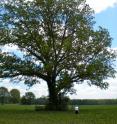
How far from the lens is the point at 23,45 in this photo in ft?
192

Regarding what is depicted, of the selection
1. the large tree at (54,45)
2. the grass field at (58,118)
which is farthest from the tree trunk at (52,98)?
the grass field at (58,118)

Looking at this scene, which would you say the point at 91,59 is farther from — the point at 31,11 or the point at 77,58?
the point at 31,11

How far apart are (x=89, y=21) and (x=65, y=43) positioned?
Answer: 5.84 meters

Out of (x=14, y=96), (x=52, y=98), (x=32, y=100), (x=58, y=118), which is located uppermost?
(x=14, y=96)

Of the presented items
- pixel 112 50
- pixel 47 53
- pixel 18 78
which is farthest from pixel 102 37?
pixel 18 78

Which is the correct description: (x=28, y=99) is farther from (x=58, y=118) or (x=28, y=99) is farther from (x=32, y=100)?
(x=58, y=118)

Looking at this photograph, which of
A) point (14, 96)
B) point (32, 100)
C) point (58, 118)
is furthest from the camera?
point (14, 96)

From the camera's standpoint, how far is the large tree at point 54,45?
5744cm

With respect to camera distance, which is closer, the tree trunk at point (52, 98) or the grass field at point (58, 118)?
the grass field at point (58, 118)

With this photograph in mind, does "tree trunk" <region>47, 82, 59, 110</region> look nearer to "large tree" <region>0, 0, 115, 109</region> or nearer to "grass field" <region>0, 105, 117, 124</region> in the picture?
"large tree" <region>0, 0, 115, 109</region>

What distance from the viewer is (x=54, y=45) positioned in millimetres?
58156

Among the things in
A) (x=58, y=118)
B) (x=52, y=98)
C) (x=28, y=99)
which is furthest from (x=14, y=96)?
(x=58, y=118)

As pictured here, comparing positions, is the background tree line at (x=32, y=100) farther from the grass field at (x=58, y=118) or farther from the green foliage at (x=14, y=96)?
the grass field at (x=58, y=118)

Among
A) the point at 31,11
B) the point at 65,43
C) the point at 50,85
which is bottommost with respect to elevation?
the point at 50,85
